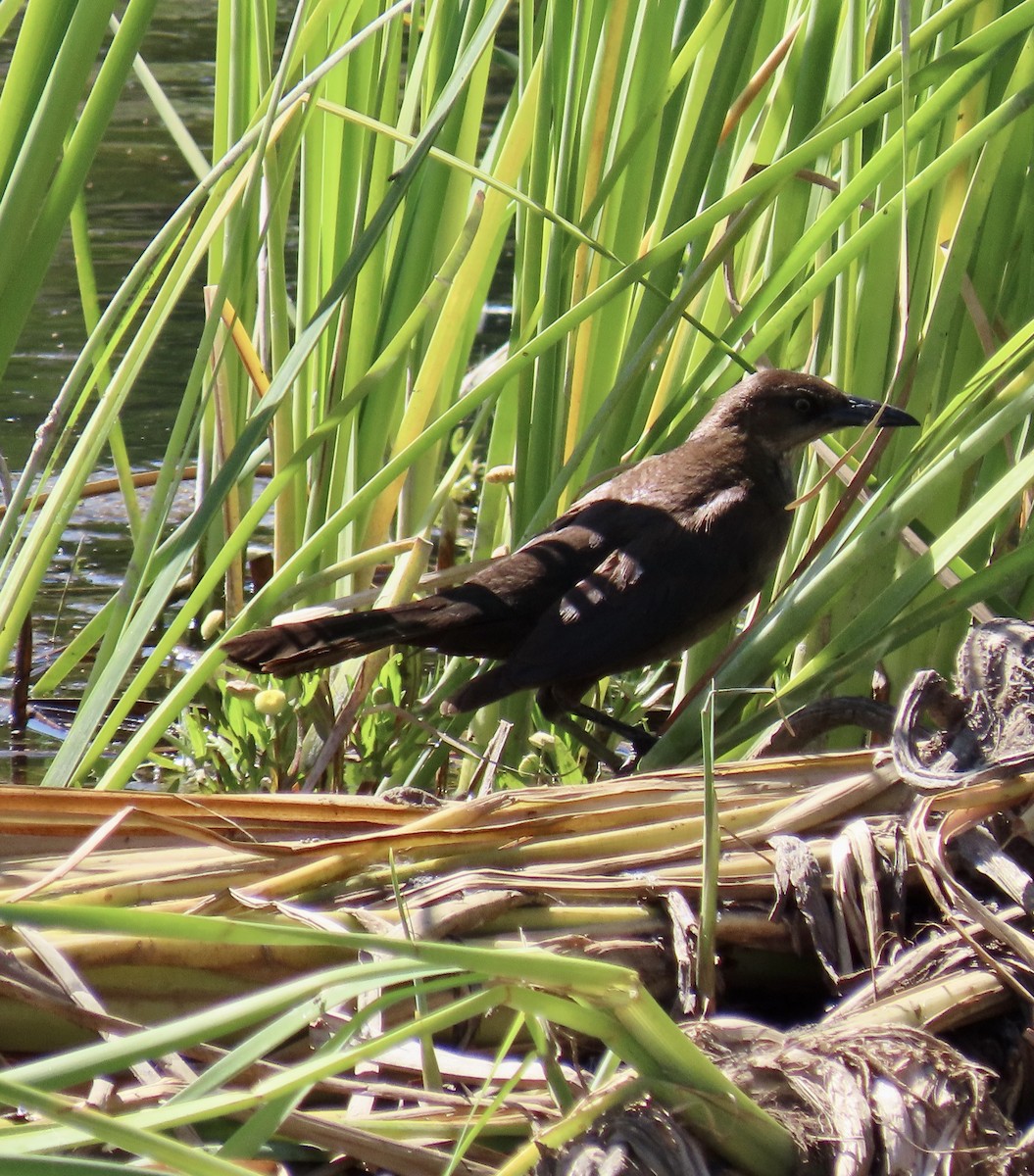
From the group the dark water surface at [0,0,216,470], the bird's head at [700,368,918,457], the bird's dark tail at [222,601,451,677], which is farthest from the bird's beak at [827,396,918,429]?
the dark water surface at [0,0,216,470]

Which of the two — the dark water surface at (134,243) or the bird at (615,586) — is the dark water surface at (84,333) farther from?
the bird at (615,586)

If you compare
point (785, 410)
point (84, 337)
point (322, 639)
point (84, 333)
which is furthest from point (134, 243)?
point (322, 639)

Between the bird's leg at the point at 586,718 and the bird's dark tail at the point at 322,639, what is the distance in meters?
0.36

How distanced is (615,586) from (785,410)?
57cm

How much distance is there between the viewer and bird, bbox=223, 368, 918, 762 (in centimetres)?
268

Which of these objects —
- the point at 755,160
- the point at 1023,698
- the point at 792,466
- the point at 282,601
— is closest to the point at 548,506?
the point at 282,601

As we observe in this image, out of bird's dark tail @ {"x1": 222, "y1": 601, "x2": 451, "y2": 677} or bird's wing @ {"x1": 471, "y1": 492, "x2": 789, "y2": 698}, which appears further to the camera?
bird's wing @ {"x1": 471, "y1": 492, "x2": 789, "y2": 698}

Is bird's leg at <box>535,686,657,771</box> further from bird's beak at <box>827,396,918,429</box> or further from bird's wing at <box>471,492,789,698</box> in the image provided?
bird's beak at <box>827,396,918,429</box>

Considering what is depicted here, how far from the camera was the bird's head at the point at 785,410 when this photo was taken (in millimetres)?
2877

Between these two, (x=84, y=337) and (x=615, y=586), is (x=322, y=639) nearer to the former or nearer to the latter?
(x=615, y=586)

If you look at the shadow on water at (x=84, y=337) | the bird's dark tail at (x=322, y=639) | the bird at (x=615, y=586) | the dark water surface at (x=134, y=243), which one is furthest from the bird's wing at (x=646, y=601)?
the dark water surface at (x=134, y=243)

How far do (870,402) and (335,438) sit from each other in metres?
0.97

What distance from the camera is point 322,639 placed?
2520 mm

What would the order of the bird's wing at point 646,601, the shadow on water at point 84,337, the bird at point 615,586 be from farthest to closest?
the shadow on water at point 84,337
the bird's wing at point 646,601
the bird at point 615,586
